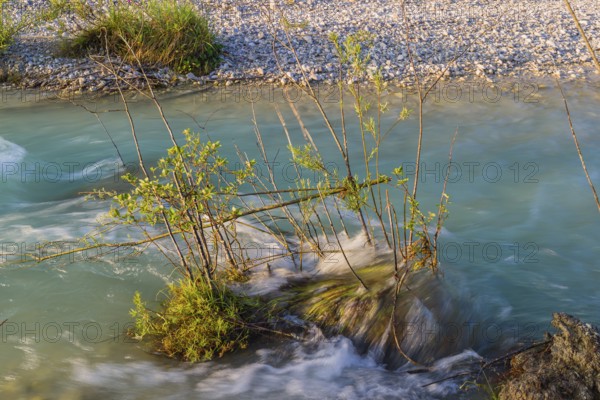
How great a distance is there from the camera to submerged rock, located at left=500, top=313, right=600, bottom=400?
3430 millimetres

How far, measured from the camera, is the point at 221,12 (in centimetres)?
1269

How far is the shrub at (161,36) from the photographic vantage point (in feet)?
34.4

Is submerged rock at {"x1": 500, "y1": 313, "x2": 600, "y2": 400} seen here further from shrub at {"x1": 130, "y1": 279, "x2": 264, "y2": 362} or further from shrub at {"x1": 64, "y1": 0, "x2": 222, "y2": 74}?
shrub at {"x1": 64, "y1": 0, "x2": 222, "y2": 74}

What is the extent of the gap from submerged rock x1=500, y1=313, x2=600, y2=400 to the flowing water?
1.64 feet

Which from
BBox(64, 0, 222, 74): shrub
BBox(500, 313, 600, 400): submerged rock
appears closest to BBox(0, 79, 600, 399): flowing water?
BBox(500, 313, 600, 400): submerged rock

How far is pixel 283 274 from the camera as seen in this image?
4898 millimetres

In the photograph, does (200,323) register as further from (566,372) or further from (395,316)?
(566,372)

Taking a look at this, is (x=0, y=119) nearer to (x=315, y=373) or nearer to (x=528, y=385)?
(x=315, y=373)

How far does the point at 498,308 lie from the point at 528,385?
1311mm

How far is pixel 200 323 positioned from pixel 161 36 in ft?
23.9

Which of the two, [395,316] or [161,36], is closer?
[395,316]

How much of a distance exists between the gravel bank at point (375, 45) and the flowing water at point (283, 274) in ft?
1.72

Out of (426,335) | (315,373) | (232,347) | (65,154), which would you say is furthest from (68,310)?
(65,154)

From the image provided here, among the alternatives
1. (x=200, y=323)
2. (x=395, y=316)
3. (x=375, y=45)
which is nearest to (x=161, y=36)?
(x=375, y=45)
